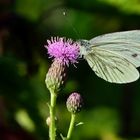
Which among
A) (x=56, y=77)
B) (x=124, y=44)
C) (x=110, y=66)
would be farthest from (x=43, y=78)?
(x=56, y=77)

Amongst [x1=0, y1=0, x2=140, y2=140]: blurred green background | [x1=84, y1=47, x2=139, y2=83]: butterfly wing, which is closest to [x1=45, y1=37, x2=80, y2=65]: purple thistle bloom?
[x1=84, y1=47, x2=139, y2=83]: butterfly wing

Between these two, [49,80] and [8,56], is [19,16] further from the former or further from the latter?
[49,80]

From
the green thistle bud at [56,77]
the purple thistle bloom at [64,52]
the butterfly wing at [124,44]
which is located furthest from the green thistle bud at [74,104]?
the butterfly wing at [124,44]

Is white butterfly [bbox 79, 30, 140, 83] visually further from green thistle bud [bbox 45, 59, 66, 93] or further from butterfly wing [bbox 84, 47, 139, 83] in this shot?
green thistle bud [bbox 45, 59, 66, 93]

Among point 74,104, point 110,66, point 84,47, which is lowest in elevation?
point 74,104

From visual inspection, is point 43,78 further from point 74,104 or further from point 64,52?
point 74,104

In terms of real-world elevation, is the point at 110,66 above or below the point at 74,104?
above
